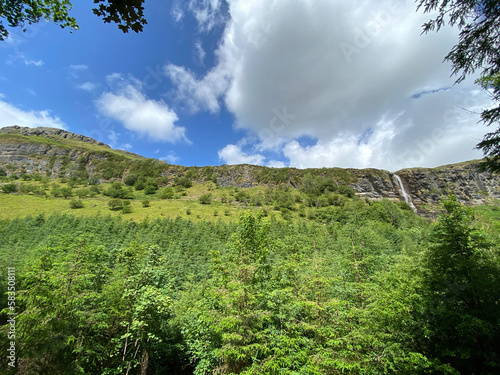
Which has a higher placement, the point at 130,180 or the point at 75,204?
the point at 130,180

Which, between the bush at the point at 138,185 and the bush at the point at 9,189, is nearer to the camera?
the bush at the point at 9,189

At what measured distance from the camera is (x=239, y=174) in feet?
487

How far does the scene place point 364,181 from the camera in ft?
448

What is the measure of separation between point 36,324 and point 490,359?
15867mm

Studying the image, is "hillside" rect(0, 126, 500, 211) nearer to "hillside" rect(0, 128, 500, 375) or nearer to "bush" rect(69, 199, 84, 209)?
"bush" rect(69, 199, 84, 209)

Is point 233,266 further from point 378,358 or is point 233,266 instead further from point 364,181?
→ point 364,181

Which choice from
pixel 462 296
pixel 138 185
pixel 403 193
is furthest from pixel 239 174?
pixel 462 296

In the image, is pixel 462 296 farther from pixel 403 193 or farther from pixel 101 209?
pixel 403 193

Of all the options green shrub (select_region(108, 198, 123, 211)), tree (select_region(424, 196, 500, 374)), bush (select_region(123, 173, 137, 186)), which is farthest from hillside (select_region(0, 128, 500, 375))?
bush (select_region(123, 173, 137, 186))

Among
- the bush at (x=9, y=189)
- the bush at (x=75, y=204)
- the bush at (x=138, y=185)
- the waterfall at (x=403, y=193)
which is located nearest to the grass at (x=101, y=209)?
the bush at (x=75, y=204)

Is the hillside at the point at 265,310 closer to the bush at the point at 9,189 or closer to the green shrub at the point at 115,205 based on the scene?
the green shrub at the point at 115,205

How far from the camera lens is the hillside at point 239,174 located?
116 meters

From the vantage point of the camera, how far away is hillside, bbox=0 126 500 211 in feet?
380

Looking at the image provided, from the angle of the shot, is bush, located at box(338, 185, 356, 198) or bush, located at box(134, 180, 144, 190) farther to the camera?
bush, located at box(338, 185, 356, 198)
